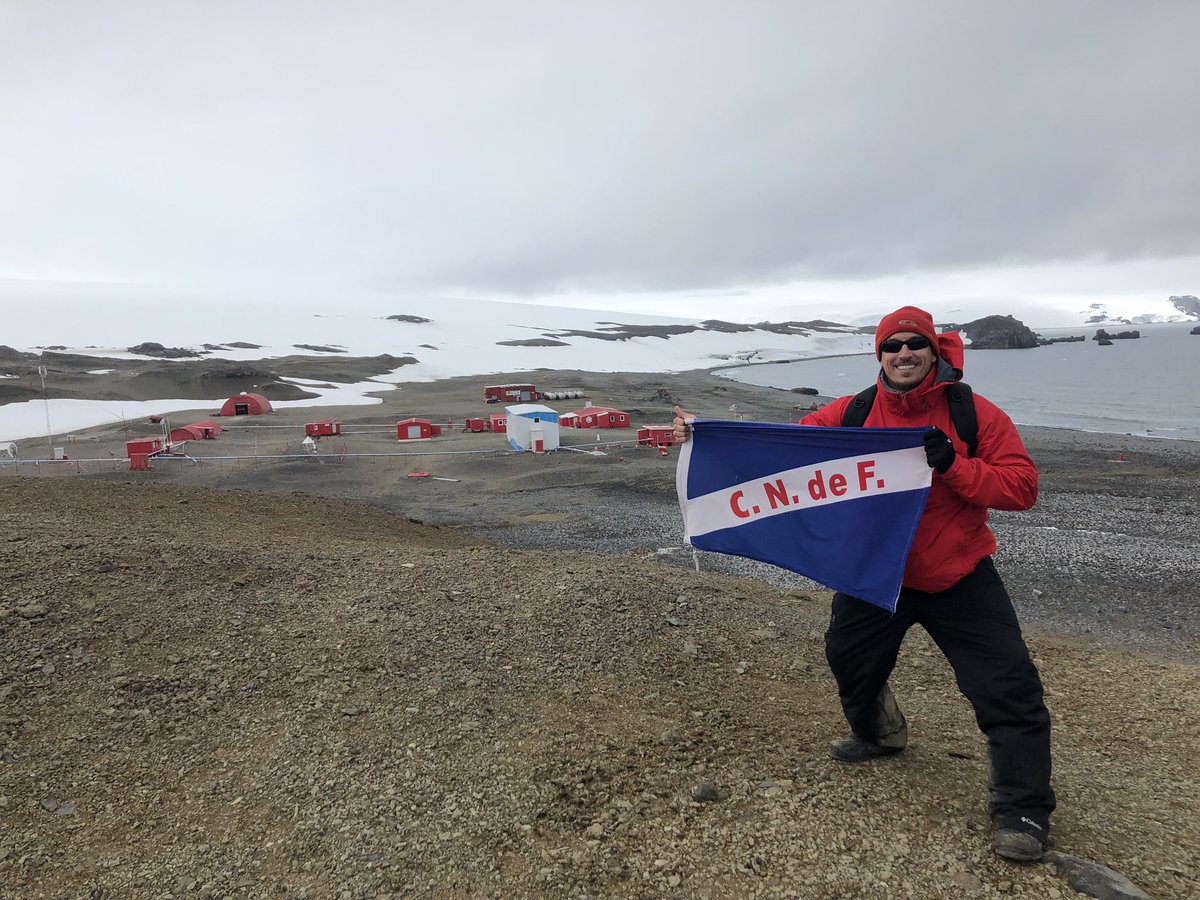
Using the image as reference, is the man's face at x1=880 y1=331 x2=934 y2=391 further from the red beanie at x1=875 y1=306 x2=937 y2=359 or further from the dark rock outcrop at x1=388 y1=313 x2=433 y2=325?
the dark rock outcrop at x1=388 y1=313 x2=433 y2=325

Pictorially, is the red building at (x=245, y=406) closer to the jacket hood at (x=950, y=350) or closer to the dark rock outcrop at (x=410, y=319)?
the jacket hood at (x=950, y=350)

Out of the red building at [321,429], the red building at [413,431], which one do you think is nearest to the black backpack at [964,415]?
the red building at [413,431]

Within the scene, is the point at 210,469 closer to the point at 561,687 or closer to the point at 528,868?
the point at 561,687

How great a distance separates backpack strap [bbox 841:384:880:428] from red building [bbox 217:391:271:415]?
Result: 42.1m

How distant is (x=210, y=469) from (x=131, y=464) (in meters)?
2.53

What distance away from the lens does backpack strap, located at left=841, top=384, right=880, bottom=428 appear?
3743 mm

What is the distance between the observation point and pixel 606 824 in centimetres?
354

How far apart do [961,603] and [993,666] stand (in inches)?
11.8

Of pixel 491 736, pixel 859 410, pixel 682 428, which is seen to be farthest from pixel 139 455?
pixel 859 410

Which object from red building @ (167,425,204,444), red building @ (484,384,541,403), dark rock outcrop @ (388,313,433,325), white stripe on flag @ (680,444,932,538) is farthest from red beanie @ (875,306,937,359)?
dark rock outcrop @ (388,313,433,325)

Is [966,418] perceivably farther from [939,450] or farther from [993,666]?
[993,666]

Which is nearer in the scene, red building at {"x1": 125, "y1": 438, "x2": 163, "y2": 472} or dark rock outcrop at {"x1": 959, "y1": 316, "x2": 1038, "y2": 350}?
red building at {"x1": 125, "y1": 438, "x2": 163, "y2": 472}

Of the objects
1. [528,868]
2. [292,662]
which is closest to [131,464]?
[292,662]

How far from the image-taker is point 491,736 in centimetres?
443
